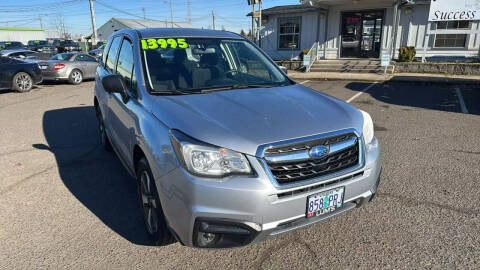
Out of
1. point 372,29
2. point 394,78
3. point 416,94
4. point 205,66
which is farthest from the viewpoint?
point 372,29

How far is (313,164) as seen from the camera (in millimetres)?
2260

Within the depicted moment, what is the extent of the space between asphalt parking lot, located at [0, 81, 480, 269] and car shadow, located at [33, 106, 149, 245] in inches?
0.6

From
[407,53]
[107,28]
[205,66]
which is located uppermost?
[107,28]

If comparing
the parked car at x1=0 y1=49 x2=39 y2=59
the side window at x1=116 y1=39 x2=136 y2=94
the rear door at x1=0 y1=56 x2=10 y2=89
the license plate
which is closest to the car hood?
the license plate

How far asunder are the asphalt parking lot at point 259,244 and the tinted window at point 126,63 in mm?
1289

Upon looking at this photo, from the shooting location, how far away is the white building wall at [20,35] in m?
63.4

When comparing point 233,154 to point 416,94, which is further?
point 416,94

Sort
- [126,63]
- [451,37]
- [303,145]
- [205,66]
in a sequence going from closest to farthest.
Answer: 1. [303,145]
2. [205,66]
3. [126,63]
4. [451,37]

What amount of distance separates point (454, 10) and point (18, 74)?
1748 cm

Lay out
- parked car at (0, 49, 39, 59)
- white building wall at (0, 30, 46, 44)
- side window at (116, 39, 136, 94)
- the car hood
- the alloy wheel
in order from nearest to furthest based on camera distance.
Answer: the car hood → side window at (116, 39, 136, 94) → the alloy wheel → parked car at (0, 49, 39, 59) → white building wall at (0, 30, 46, 44)

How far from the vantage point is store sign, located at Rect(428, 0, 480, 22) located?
14203 mm

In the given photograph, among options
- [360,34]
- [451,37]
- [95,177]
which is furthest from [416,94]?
[95,177]

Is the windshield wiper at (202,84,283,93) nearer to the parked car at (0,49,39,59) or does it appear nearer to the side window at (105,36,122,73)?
the side window at (105,36,122,73)

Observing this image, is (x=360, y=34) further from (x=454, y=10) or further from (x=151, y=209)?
(x=151, y=209)
